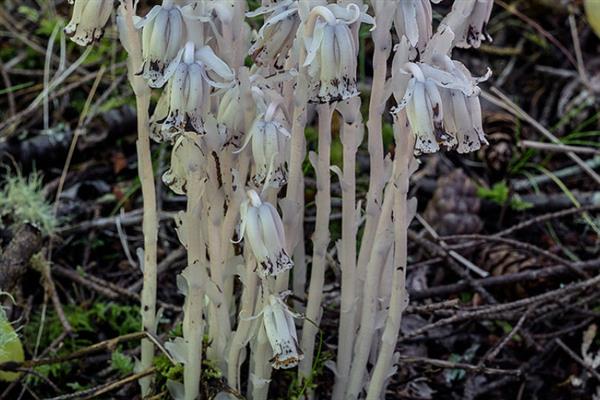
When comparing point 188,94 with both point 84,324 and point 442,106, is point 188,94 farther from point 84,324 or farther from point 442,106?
point 84,324

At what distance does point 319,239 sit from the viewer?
5.57 ft

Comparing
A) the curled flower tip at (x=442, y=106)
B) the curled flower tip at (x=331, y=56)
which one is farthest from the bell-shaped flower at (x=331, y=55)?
the curled flower tip at (x=442, y=106)

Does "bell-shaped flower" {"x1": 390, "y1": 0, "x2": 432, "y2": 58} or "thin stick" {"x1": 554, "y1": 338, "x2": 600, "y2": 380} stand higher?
"bell-shaped flower" {"x1": 390, "y1": 0, "x2": 432, "y2": 58}

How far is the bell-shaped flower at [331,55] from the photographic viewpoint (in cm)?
136

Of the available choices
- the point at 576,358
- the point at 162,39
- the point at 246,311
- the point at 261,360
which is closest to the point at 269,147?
the point at 162,39

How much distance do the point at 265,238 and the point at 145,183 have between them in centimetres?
34

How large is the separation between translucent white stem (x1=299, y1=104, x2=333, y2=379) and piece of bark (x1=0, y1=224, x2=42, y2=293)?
779mm

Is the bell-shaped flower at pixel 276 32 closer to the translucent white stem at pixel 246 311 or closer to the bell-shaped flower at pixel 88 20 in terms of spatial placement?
the bell-shaped flower at pixel 88 20

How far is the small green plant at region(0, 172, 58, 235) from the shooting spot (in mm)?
2459

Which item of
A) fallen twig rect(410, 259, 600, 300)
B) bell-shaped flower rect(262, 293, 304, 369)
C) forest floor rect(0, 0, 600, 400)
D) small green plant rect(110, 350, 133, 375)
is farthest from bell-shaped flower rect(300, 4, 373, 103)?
fallen twig rect(410, 259, 600, 300)

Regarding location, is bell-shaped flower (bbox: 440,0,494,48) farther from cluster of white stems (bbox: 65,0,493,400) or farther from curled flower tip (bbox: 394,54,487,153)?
curled flower tip (bbox: 394,54,487,153)

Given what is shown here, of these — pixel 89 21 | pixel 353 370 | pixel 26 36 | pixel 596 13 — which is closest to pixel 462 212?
pixel 596 13

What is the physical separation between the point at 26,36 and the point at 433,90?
2622 millimetres

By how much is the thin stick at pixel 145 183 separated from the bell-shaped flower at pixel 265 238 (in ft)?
0.94
